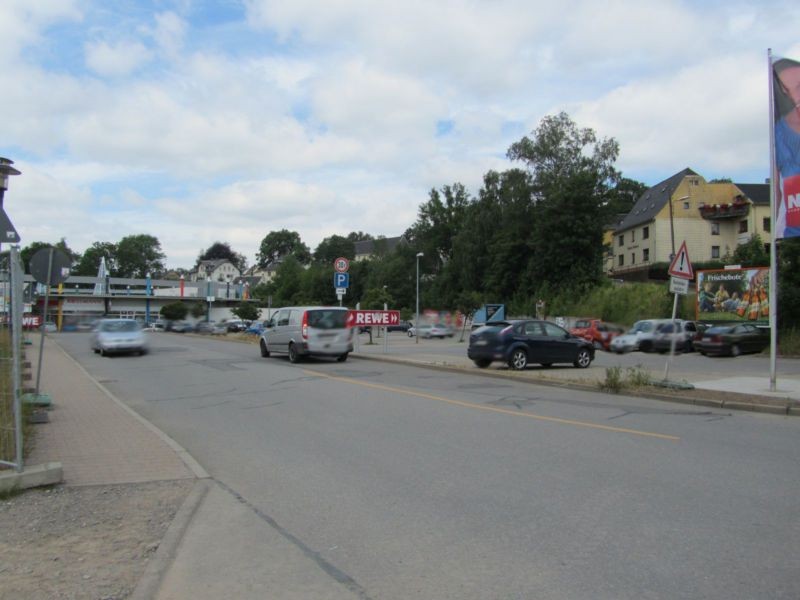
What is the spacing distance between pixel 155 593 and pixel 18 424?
9.57ft

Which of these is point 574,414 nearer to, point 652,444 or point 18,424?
point 652,444

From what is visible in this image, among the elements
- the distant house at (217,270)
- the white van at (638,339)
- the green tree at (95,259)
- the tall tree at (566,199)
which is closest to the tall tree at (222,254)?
the distant house at (217,270)

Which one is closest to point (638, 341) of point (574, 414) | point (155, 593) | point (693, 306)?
point (693, 306)

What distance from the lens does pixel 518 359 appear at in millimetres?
17906

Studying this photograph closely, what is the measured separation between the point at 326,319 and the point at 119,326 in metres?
10.9

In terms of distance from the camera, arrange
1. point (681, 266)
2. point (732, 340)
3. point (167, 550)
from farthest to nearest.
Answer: point (732, 340) < point (681, 266) < point (167, 550)

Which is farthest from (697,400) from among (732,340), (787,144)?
(732,340)

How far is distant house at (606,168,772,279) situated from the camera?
59.4m

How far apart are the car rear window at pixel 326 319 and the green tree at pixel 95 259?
415 ft

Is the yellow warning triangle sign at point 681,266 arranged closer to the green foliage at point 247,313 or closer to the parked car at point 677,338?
the parked car at point 677,338

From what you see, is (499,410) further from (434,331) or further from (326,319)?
(434,331)

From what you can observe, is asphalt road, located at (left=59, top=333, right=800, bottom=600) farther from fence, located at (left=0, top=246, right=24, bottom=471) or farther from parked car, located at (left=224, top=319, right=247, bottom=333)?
parked car, located at (left=224, top=319, right=247, bottom=333)

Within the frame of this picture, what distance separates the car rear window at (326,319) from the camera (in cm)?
2098

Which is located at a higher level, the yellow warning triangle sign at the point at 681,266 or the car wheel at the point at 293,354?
the yellow warning triangle sign at the point at 681,266
